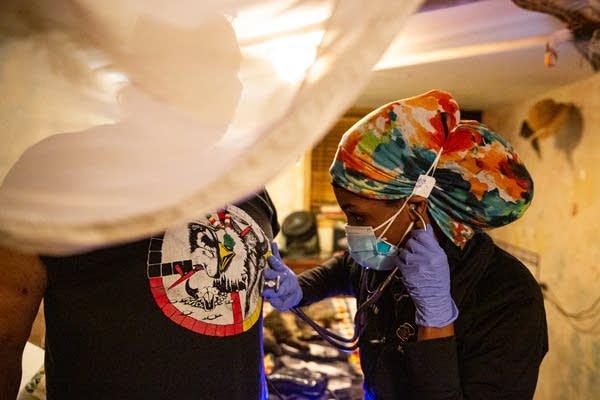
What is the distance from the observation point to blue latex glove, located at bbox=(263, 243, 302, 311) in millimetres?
1034

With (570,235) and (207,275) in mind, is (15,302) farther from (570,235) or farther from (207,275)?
(570,235)

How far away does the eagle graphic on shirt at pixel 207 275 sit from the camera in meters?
0.74

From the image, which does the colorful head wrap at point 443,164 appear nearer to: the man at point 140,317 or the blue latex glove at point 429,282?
the blue latex glove at point 429,282

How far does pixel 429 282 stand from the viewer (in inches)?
35.5

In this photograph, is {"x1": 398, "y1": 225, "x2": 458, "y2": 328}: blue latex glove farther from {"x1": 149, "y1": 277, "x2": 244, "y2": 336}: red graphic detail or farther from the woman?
{"x1": 149, "y1": 277, "x2": 244, "y2": 336}: red graphic detail

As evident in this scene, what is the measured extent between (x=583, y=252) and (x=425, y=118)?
2.40 metres

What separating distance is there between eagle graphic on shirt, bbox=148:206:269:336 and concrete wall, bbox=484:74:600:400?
8.69 feet

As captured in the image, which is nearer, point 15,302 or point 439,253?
point 15,302

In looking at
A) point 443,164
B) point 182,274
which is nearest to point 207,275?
point 182,274

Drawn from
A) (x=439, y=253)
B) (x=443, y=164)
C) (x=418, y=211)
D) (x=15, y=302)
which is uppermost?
(x=443, y=164)

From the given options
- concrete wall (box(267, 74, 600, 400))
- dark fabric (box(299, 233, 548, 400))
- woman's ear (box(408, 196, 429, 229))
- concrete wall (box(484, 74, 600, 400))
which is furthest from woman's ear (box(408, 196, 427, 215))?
concrete wall (box(484, 74, 600, 400))

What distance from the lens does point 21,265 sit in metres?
0.61

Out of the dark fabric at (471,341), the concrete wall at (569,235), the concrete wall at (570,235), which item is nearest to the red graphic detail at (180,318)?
the dark fabric at (471,341)

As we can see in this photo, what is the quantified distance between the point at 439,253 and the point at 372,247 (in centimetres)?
19
